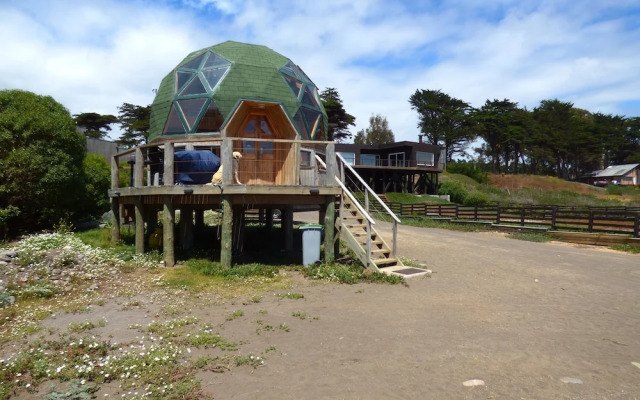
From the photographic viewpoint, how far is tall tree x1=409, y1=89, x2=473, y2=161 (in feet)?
201

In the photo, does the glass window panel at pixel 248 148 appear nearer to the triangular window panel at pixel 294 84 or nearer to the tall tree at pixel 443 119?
the triangular window panel at pixel 294 84

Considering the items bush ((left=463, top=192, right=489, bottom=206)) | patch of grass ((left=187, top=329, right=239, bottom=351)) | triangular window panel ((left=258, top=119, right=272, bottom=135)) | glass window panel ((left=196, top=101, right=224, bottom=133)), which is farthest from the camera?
bush ((left=463, top=192, right=489, bottom=206))

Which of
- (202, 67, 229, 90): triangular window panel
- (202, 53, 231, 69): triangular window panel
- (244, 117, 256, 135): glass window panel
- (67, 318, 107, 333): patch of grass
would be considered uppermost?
(202, 53, 231, 69): triangular window panel

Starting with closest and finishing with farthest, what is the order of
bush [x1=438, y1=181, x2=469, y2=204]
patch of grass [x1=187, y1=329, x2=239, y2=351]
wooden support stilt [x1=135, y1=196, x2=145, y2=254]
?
1. patch of grass [x1=187, y1=329, x2=239, y2=351]
2. wooden support stilt [x1=135, y1=196, x2=145, y2=254]
3. bush [x1=438, y1=181, x2=469, y2=204]

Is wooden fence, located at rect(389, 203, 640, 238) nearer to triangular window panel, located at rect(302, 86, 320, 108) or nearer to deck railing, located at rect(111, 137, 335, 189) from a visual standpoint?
triangular window panel, located at rect(302, 86, 320, 108)

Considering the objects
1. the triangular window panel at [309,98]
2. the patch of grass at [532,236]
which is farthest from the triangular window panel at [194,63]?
the patch of grass at [532,236]

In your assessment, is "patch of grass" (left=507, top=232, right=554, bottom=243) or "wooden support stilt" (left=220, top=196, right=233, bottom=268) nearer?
"wooden support stilt" (left=220, top=196, right=233, bottom=268)

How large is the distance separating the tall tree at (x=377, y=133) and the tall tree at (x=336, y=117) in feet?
36.4

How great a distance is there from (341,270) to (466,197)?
106 ft

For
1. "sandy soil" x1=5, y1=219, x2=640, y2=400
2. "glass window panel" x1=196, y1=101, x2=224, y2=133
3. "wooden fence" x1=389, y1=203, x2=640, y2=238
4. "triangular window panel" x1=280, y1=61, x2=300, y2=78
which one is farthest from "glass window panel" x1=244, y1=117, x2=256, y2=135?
"wooden fence" x1=389, y1=203, x2=640, y2=238

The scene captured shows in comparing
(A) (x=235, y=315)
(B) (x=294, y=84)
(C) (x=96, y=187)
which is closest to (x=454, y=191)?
(B) (x=294, y=84)

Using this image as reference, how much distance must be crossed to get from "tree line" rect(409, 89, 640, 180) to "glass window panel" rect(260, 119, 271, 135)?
5288 centimetres

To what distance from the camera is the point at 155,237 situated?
37.1 feet

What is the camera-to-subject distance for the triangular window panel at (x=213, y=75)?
12.4m
